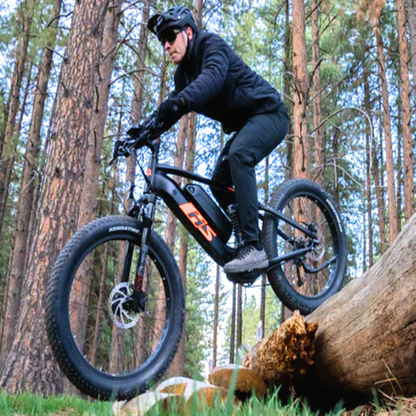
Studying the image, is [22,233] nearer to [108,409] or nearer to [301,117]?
[301,117]

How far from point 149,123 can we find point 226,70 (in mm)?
735

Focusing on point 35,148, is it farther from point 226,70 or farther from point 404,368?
point 404,368

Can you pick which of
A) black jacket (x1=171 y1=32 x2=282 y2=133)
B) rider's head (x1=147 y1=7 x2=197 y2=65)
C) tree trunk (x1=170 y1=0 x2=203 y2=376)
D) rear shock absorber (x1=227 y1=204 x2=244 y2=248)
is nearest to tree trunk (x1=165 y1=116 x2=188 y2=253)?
tree trunk (x1=170 y1=0 x2=203 y2=376)

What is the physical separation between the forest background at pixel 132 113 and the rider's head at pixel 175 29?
45.9 inches

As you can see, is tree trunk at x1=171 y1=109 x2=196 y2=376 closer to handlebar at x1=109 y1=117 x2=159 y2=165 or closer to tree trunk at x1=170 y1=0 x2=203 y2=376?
tree trunk at x1=170 y1=0 x2=203 y2=376

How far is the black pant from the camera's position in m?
3.61

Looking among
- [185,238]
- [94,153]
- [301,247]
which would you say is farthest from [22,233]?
[301,247]

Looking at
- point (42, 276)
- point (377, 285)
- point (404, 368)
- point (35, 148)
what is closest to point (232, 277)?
point (377, 285)

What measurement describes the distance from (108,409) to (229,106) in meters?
2.59

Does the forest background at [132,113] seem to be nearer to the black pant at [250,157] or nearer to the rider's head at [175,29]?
the black pant at [250,157]

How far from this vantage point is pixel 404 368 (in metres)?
2.64

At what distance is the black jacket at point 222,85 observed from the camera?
336cm

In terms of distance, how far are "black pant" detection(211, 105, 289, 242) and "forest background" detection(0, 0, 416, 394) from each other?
2.18 ft

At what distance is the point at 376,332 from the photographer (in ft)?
9.25
